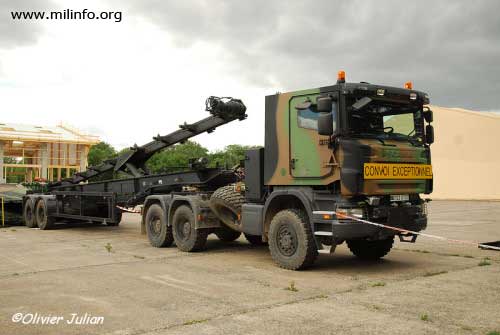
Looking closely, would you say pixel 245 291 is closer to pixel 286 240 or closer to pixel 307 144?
pixel 286 240

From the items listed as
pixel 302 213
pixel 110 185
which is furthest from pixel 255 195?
pixel 110 185

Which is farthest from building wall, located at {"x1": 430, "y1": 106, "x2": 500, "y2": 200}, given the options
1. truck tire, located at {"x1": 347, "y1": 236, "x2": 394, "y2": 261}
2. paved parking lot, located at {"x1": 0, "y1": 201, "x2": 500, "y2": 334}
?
truck tire, located at {"x1": 347, "y1": 236, "x2": 394, "y2": 261}

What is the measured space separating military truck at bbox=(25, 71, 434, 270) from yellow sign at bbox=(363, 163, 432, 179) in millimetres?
16

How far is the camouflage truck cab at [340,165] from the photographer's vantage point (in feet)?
26.2

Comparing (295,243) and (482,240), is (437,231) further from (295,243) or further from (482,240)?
(295,243)

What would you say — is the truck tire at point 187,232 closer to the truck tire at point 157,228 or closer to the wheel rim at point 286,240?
the truck tire at point 157,228

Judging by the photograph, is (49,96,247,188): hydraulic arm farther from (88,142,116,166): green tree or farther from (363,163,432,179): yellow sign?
(88,142,116,166): green tree

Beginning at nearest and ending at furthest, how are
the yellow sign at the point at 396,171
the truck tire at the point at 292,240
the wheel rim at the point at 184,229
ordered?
the yellow sign at the point at 396,171
the truck tire at the point at 292,240
the wheel rim at the point at 184,229

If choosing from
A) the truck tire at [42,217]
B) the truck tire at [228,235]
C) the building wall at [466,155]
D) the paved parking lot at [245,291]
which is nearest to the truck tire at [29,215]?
the truck tire at [42,217]

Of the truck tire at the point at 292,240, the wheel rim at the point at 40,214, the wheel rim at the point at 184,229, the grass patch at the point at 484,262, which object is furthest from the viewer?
the wheel rim at the point at 40,214

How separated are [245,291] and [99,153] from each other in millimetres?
66886

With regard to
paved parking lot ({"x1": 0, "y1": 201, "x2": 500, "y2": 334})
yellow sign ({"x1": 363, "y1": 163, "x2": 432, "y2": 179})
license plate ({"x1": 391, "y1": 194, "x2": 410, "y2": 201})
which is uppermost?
yellow sign ({"x1": 363, "y1": 163, "x2": 432, "y2": 179})

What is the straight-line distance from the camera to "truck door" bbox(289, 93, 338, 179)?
8.23 metres

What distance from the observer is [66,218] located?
55.4 feet
